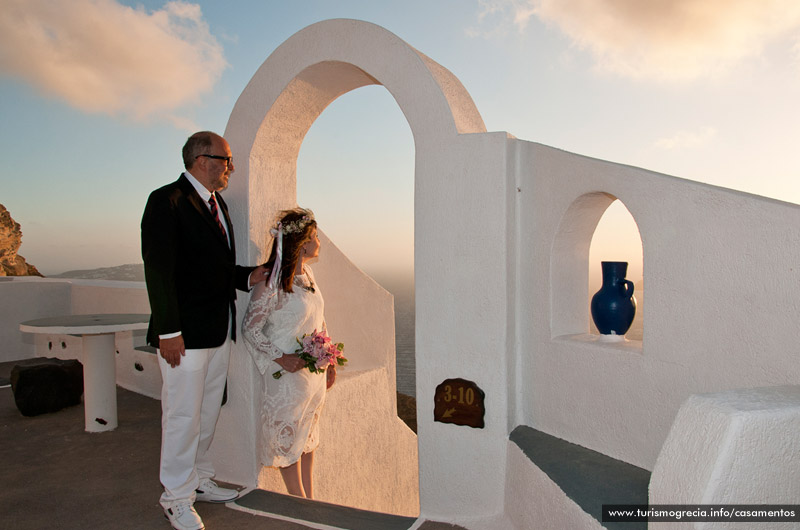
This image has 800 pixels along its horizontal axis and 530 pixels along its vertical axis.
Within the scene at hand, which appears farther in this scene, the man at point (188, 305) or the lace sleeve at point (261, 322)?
the lace sleeve at point (261, 322)

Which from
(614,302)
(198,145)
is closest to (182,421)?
(198,145)

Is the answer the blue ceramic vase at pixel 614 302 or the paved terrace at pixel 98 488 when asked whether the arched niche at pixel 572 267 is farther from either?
the paved terrace at pixel 98 488

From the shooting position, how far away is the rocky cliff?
18469 mm

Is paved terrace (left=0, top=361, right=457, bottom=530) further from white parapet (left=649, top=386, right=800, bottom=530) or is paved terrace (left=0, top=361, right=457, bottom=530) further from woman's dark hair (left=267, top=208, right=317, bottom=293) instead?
white parapet (left=649, top=386, right=800, bottom=530)

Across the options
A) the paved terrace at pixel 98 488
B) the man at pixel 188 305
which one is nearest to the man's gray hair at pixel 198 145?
the man at pixel 188 305

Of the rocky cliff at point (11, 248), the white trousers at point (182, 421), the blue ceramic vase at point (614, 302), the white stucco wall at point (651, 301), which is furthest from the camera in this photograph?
the rocky cliff at point (11, 248)

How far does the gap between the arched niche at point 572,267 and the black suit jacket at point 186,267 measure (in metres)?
1.81

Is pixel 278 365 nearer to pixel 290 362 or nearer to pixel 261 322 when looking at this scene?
pixel 290 362

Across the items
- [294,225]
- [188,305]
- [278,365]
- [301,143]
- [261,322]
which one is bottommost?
[278,365]

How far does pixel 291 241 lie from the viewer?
11.2ft

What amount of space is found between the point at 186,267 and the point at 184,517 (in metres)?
1.32

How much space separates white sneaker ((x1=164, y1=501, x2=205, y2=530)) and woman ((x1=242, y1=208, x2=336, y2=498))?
693 millimetres

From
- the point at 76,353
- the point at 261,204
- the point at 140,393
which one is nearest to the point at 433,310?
the point at 261,204

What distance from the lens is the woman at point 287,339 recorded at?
135 inches
